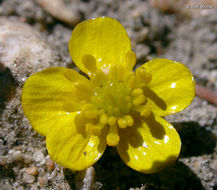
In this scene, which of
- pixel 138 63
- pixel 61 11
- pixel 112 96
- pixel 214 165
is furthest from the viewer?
pixel 61 11

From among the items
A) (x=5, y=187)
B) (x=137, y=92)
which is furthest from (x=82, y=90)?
(x=5, y=187)

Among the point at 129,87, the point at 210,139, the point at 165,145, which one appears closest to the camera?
the point at 165,145

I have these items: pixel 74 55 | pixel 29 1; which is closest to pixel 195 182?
pixel 74 55

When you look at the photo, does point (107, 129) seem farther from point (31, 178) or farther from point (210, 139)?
point (210, 139)

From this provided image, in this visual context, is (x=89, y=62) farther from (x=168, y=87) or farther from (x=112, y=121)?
(x=168, y=87)

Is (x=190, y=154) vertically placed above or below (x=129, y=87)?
below

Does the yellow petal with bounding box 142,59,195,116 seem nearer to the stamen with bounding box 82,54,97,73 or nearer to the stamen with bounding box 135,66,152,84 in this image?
Answer: the stamen with bounding box 135,66,152,84

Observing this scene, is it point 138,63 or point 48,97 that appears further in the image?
point 138,63
